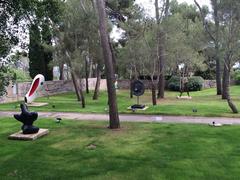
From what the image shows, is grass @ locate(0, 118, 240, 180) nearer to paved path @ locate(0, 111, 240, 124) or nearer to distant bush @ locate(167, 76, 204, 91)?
paved path @ locate(0, 111, 240, 124)

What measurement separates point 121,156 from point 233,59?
9968 millimetres

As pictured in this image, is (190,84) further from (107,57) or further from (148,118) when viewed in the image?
(107,57)

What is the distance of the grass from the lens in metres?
5.86

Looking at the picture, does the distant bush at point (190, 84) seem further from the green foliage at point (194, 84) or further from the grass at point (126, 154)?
the grass at point (126, 154)

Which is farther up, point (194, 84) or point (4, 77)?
point (4, 77)

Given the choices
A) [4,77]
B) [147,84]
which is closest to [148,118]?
[4,77]

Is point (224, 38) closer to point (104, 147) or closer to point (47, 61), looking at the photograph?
point (104, 147)

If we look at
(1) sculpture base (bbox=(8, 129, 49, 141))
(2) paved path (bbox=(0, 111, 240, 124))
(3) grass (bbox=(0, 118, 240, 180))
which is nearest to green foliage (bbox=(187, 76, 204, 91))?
(2) paved path (bbox=(0, 111, 240, 124))

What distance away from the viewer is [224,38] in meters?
14.1

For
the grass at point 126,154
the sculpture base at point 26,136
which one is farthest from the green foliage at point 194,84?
the sculpture base at point 26,136

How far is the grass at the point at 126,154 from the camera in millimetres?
5855

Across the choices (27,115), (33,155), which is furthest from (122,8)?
(33,155)

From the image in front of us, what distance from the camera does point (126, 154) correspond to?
717 cm

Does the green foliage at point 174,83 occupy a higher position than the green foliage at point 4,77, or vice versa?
the green foliage at point 4,77
